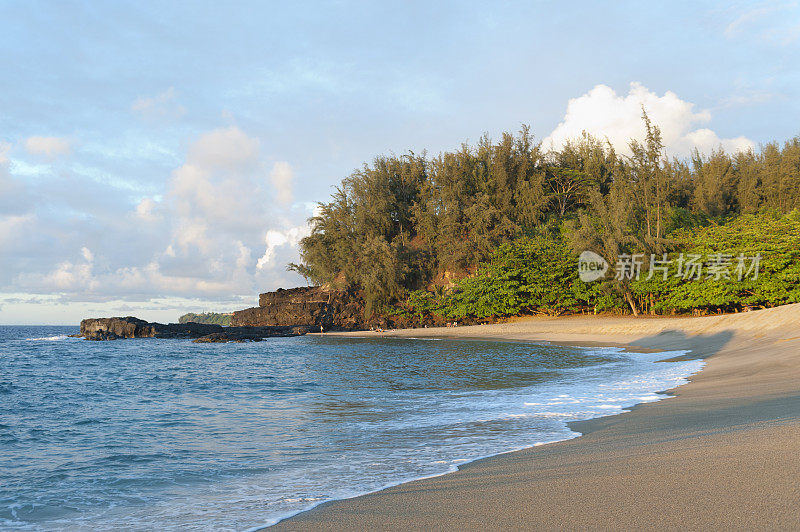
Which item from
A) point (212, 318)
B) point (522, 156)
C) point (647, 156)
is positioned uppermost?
point (522, 156)

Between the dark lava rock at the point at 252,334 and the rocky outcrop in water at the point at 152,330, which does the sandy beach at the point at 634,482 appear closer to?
the dark lava rock at the point at 252,334

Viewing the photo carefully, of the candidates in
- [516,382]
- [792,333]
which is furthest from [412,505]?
[792,333]

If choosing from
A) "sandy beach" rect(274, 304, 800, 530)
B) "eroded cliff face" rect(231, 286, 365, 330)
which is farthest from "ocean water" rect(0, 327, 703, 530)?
"eroded cliff face" rect(231, 286, 365, 330)

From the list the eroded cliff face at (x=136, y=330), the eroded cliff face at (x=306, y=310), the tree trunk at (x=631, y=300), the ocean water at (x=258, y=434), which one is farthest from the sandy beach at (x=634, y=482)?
the eroded cliff face at (x=136, y=330)

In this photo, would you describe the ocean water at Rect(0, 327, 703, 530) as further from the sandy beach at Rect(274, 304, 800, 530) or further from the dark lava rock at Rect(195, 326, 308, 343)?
the dark lava rock at Rect(195, 326, 308, 343)

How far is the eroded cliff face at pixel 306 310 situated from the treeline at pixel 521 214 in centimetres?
265

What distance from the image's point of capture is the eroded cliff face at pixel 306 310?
63.3 m

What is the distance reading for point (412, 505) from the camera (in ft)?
13.8

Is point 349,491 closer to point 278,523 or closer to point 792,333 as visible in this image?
point 278,523

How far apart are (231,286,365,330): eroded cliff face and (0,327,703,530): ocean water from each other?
146 feet

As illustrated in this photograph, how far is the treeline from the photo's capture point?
44875 mm

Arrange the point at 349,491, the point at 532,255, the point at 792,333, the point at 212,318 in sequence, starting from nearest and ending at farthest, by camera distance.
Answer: the point at 349,491 < the point at 792,333 < the point at 532,255 < the point at 212,318

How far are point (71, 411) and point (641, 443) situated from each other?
12.8m

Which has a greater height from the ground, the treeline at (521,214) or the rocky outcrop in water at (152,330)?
the treeline at (521,214)
